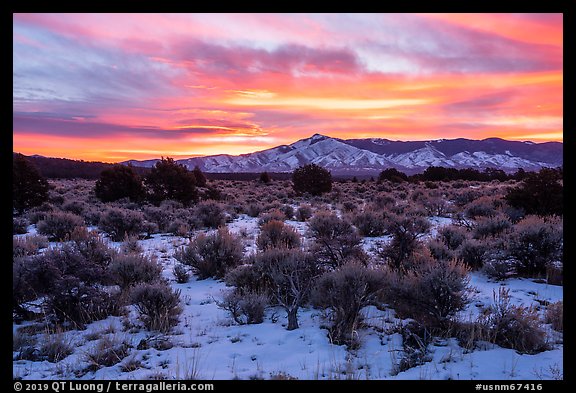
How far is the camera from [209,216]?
15.1 meters

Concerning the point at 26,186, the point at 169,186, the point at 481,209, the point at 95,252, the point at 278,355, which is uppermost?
the point at 26,186

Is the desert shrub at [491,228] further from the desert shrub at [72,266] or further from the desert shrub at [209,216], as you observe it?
the desert shrub at [72,266]

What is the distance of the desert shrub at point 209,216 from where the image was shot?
589 inches

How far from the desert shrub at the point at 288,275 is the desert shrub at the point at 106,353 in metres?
2.30

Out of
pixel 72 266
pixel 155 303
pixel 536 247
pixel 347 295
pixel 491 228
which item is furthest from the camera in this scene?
pixel 491 228

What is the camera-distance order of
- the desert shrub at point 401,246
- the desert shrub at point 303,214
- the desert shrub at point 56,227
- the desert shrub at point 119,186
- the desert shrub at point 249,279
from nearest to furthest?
the desert shrub at point 249,279 < the desert shrub at point 401,246 < the desert shrub at point 56,227 < the desert shrub at point 303,214 < the desert shrub at point 119,186

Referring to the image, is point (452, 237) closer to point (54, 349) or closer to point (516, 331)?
point (516, 331)

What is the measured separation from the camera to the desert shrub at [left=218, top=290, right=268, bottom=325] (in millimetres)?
5809

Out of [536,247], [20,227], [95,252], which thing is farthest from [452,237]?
[20,227]

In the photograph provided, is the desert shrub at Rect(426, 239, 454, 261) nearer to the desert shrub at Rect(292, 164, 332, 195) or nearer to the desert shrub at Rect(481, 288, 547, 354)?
the desert shrub at Rect(481, 288, 547, 354)

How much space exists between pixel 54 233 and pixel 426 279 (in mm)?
12104

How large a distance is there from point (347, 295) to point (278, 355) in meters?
1.36

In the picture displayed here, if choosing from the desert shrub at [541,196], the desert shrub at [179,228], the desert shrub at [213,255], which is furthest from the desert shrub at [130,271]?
the desert shrub at [541,196]
